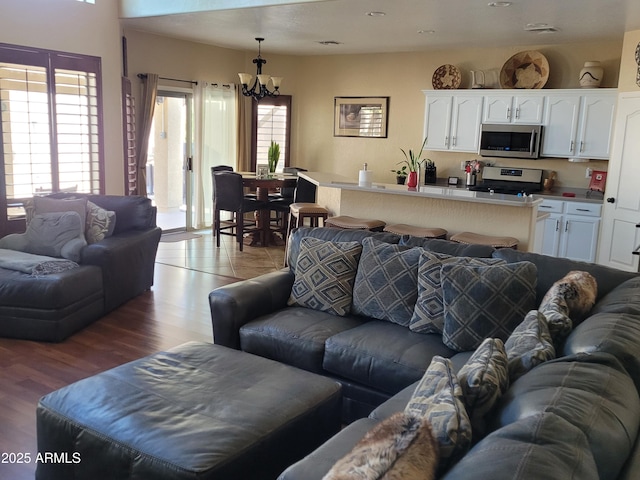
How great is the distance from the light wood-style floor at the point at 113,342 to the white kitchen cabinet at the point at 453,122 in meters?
2.86

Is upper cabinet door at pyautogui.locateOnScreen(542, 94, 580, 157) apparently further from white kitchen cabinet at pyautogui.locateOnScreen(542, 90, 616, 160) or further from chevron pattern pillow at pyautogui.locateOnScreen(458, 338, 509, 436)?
chevron pattern pillow at pyautogui.locateOnScreen(458, 338, 509, 436)

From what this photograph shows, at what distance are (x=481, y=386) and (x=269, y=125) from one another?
7.99 meters

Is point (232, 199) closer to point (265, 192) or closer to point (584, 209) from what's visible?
point (265, 192)

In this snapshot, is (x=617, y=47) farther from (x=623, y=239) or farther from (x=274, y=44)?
(x=274, y=44)

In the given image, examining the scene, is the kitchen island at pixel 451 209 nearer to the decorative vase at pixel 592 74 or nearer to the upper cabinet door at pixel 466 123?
the decorative vase at pixel 592 74

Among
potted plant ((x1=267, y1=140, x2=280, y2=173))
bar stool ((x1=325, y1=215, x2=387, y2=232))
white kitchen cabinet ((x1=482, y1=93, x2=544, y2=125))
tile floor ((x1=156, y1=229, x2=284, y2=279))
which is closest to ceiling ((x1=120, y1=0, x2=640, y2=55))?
white kitchen cabinet ((x1=482, y1=93, x2=544, y2=125))

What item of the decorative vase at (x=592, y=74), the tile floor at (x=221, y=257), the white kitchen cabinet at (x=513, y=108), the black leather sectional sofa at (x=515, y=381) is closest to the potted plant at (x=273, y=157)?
the tile floor at (x=221, y=257)

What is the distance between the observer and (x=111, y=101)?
6676mm

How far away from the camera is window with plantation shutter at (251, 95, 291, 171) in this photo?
9.07m

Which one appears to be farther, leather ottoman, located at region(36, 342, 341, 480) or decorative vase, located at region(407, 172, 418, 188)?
decorative vase, located at region(407, 172, 418, 188)

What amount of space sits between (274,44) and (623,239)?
198 inches

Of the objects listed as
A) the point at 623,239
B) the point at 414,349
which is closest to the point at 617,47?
the point at 623,239

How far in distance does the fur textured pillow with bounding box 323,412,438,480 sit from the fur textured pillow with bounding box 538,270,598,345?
1.00 m

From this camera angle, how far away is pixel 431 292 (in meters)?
3.07
